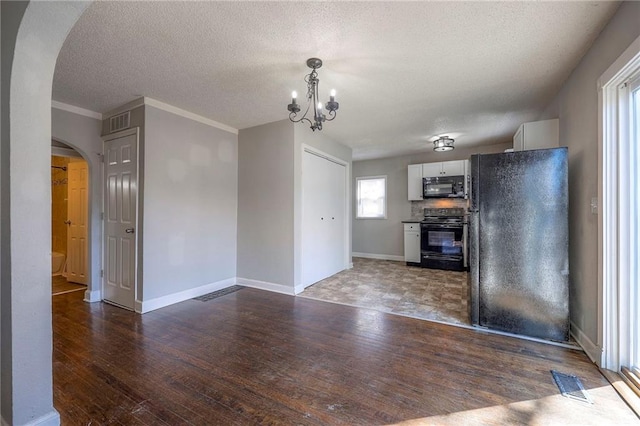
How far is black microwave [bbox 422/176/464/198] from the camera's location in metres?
5.60

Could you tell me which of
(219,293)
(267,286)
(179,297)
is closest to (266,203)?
(267,286)

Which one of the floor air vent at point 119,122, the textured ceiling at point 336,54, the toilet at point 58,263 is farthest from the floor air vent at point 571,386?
the toilet at point 58,263

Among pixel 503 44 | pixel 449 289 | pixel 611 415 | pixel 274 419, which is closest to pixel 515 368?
pixel 611 415

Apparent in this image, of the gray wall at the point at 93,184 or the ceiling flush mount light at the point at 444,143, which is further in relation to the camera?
the ceiling flush mount light at the point at 444,143

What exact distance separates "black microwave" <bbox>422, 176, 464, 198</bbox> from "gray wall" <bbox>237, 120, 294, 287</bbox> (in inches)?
133

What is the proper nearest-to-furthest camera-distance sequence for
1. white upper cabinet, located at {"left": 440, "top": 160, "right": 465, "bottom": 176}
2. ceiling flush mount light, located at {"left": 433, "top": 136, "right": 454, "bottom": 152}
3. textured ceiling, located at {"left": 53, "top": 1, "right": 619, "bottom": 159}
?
1. textured ceiling, located at {"left": 53, "top": 1, "right": 619, "bottom": 159}
2. ceiling flush mount light, located at {"left": 433, "top": 136, "right": 454, "bottom": 152}
3. white upper cabinet, located at {"left": 440, "top": 160, "right": 465, "bottom": 176}

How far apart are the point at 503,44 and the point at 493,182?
1.17m

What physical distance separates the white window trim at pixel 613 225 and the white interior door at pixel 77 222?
20.5ft

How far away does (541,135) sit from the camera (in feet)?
9.99

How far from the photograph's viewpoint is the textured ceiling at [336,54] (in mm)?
1820

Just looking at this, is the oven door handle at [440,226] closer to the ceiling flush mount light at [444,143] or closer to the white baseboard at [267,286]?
the ceiling flush mount light at [444,143]

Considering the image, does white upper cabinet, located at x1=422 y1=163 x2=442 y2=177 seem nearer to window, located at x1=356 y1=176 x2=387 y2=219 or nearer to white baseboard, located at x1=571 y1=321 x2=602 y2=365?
window, located at x1=356 y1=176 x2=387 y2=219

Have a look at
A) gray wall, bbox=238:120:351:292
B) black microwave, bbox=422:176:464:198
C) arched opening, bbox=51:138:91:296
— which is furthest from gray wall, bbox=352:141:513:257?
arched opening, bbox=51:138:91:296

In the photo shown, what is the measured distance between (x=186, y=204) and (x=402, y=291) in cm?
329
